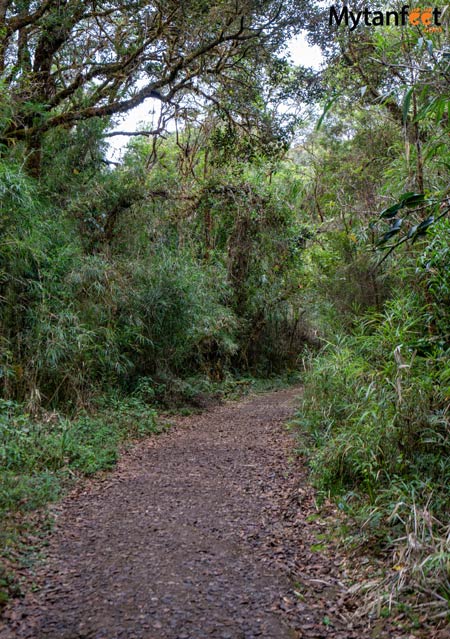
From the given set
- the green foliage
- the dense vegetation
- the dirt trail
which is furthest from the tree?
the dirt trail

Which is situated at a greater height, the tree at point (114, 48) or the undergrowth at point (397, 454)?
the tree at point (114, 48)

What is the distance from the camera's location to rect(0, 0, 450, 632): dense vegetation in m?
4.32

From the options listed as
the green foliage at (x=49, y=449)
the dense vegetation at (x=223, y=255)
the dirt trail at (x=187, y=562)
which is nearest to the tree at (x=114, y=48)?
the dense vegetation at (x=223, y=255)

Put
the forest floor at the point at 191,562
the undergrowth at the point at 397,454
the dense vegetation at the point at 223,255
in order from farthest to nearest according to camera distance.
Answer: the dense vegetation at the point at 223,255, the undergrowth at the point at 397,454, the forest floor at the point at 191,562

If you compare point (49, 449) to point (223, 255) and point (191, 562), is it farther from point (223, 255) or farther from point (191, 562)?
point (223, 255)

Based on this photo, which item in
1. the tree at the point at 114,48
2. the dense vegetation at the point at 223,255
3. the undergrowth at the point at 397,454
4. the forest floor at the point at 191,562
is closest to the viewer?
the forest floor at the point at 191,562

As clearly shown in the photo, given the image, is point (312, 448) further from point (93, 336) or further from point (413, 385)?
point (93, 336)

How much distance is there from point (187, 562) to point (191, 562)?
26 mm

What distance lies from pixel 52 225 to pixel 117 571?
5562 mm

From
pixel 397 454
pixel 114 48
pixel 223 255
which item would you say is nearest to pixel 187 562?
pixel 397 454

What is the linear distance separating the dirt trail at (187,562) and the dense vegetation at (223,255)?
15.4 inches

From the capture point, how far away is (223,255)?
11.9 metres

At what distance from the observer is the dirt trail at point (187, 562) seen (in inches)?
113

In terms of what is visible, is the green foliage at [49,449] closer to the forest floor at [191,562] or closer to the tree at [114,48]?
the forest floor at [191,562]
